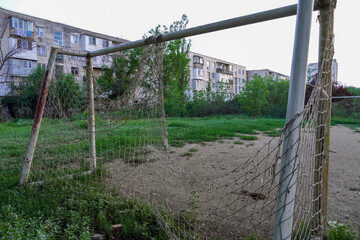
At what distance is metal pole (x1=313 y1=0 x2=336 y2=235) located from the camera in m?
1.88

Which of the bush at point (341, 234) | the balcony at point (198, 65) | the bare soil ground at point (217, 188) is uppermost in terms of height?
the balcony at point (198, 65)

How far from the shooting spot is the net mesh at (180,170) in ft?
6.15

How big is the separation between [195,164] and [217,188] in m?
2.41

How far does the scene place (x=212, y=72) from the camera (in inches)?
1994

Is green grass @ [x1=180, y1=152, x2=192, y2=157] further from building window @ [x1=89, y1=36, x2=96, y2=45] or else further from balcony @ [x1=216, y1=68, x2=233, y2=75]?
balcony @ [x1=216, y1=68, x2=233, y2=75]

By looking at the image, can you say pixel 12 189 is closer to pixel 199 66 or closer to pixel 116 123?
pixel 116 123

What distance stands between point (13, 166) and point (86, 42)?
28.9 m

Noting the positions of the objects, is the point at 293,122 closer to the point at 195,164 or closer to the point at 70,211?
the point at 70,211

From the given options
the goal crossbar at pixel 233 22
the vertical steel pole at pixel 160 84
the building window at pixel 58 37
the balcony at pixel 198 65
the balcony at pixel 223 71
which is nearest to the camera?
the goal crossbar at pixel 233 22

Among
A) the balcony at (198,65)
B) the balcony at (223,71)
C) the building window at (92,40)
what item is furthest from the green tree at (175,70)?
the balcony at (223,71)

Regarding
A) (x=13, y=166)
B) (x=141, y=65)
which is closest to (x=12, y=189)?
(x=13, y=166)

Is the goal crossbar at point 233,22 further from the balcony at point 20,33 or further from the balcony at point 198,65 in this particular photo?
the balcony at point 198,65

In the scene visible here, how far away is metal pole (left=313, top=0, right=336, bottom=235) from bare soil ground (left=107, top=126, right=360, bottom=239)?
1.22 feet

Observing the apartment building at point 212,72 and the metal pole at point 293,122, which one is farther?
the apartment building at point 212,72
